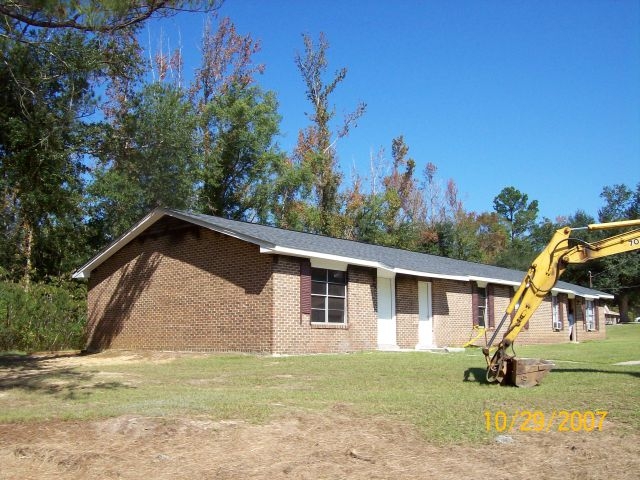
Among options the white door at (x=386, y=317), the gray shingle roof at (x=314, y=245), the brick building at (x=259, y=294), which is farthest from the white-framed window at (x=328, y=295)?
the white door at (x=386, y=317)

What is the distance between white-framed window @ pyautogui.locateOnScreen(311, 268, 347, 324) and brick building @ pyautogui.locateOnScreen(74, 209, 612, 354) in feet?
0.10

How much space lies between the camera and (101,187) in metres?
27.8

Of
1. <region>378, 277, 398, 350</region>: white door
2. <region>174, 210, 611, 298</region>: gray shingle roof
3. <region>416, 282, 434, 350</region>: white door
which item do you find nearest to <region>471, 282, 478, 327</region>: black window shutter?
<region>174, 210, 611, 298</region>: gray shingle roof

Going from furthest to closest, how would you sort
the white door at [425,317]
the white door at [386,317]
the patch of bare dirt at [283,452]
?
the white door at [425,317] → the white door at [386,317] → the patch of bare dirt at [283,452]

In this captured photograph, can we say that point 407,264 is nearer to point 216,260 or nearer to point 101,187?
point 216,260

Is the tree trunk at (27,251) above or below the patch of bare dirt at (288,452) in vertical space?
above

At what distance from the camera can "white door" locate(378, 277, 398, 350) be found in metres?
19.8

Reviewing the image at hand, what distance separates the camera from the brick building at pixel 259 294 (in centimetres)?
1689

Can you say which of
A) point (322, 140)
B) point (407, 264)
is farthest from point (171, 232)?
point (322, 140)

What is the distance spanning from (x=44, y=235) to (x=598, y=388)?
21.3m

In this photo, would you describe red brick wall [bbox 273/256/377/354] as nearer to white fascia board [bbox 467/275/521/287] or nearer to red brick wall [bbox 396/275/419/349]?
red brick wall [bbox 396/275/419/349]

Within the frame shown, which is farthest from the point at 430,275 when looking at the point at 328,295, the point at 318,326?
the point at 318,326

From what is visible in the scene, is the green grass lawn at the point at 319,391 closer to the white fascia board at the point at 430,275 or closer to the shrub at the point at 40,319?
the white fascia board at the point at 430,275

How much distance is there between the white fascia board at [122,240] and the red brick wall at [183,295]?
198mm
